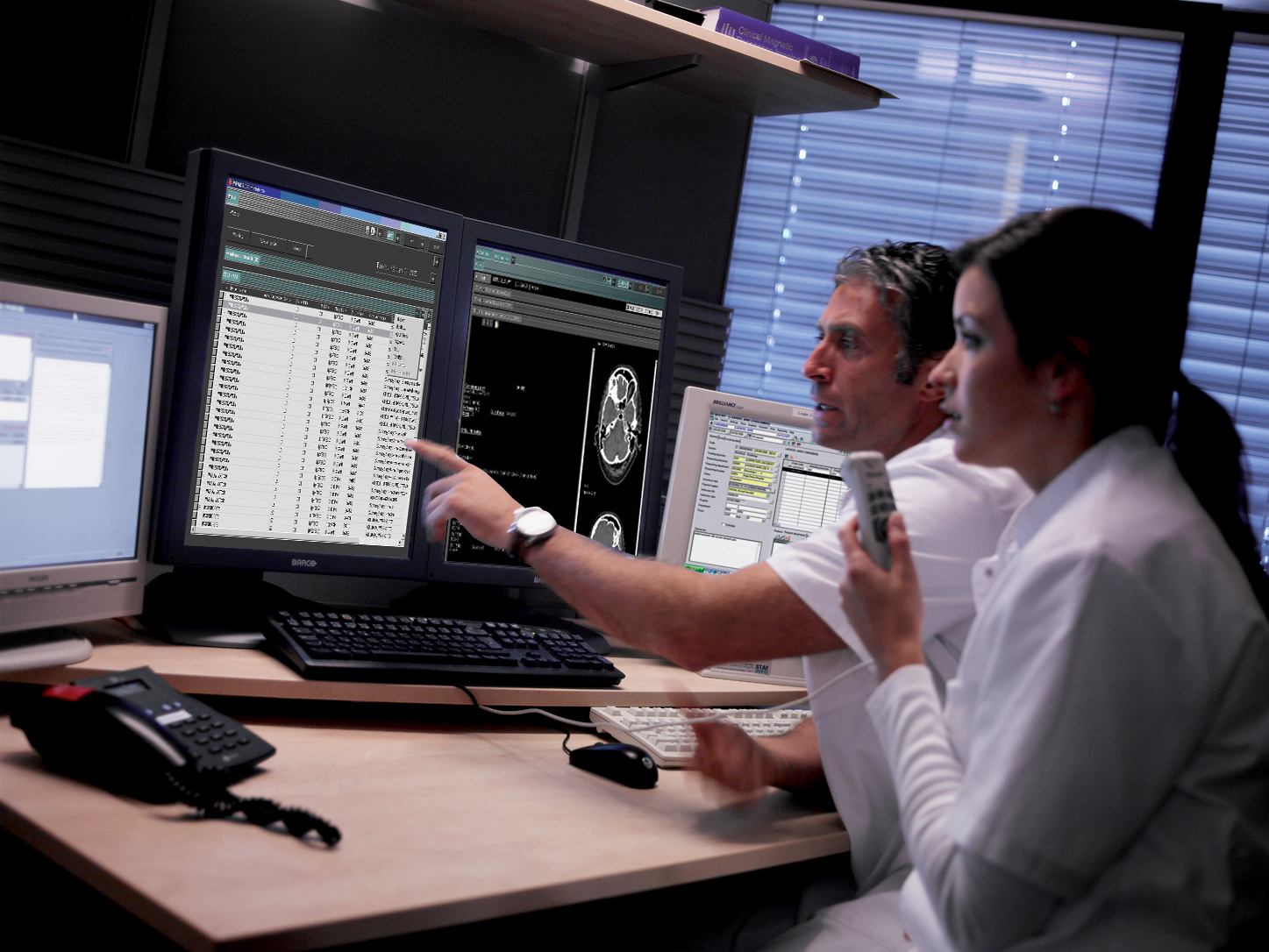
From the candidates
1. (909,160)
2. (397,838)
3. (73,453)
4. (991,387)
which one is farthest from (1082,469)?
(909,160)

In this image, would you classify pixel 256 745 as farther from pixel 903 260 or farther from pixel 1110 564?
pixel 903 260

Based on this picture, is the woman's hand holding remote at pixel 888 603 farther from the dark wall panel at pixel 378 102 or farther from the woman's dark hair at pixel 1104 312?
the dark wall panel at pixel 378 102

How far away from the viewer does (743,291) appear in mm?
2701

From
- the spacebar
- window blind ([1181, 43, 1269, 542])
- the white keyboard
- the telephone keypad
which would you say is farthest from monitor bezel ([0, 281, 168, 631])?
window blind ([1181, 43, 1269, 542])

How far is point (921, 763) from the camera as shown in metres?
1.01

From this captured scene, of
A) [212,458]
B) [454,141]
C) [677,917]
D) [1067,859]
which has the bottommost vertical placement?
[677,917]

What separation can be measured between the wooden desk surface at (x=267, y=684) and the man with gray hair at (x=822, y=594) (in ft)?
0.48

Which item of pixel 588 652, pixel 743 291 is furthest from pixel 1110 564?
pixel 743 291

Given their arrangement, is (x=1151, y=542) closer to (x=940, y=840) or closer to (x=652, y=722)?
(x=940, y=840)

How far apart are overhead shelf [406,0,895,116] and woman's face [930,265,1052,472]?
40.8 inches

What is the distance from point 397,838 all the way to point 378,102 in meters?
1.37

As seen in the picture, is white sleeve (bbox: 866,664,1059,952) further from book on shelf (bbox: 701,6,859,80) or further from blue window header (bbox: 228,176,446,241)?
book on shelf (bbox: 701,6,859,80)

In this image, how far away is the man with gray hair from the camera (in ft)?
4.28

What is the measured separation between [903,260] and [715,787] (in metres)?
0.81
